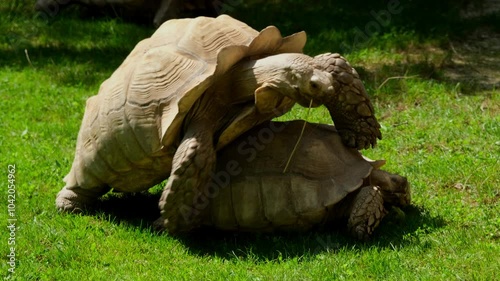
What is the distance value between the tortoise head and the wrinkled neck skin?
12 centimetres

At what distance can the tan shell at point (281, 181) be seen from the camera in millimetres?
5027

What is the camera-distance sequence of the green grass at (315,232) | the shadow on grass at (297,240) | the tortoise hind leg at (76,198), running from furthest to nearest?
the tortoise hind leg at (76,198) < the shadow on grass at (297,240) < the green grass at (315,232)

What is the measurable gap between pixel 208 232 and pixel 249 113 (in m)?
0.87

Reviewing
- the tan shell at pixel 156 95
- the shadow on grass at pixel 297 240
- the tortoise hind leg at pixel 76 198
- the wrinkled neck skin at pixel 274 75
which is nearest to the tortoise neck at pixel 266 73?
the wrinkled neck skin at pixel 274 75

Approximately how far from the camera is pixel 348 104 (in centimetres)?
498

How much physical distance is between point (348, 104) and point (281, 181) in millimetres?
625

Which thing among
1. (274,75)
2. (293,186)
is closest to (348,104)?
(274,75)

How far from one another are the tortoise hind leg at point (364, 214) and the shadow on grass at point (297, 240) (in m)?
0.06

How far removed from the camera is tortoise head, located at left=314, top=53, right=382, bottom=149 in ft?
16.1

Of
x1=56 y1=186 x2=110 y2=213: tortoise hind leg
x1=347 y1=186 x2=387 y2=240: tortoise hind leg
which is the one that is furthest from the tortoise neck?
x1=56 y1=186 x2=110 y2=213: tortoise hind leg

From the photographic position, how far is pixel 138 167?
5.26 m

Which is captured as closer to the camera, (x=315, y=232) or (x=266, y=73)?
(x=266, y=73)

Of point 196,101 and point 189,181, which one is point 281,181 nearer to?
point 189,181

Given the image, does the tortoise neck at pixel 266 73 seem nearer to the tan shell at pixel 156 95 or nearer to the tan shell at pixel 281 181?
the tan shell at pixel 156 95
